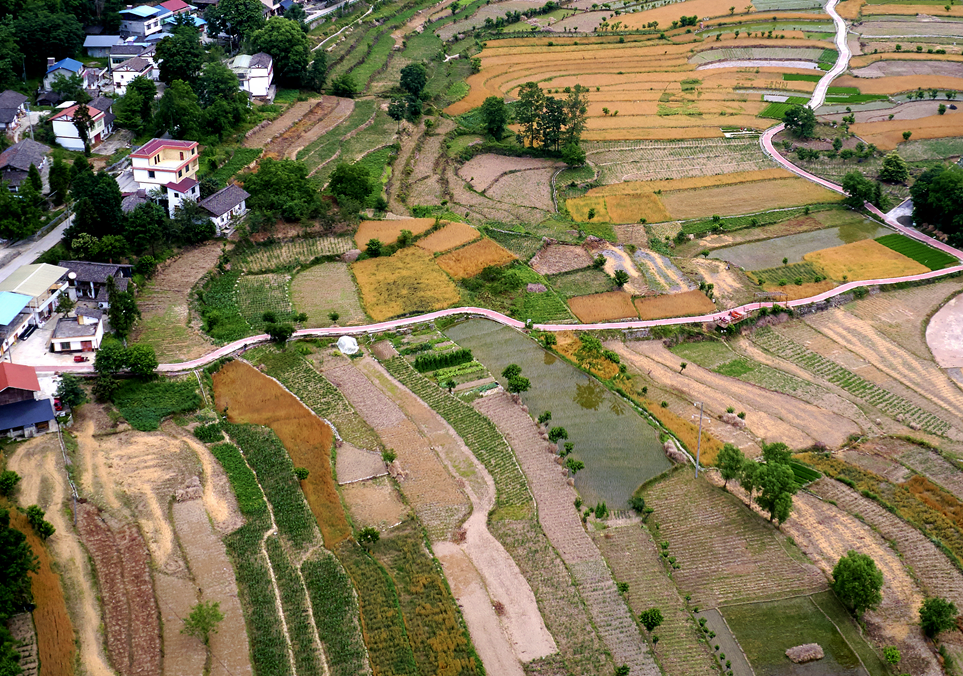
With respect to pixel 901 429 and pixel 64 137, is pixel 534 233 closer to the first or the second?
pixel 901 429

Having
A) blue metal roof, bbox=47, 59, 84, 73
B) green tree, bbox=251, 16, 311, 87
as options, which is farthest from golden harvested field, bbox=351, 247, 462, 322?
blue metal roof, bbox=47, 59, 84, 73

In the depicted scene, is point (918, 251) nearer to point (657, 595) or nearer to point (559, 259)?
point (559, 259)

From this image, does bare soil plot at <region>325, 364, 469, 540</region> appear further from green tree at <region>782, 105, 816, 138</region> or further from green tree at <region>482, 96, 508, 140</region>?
green tree at <region>782, 105, 816, 138</region>

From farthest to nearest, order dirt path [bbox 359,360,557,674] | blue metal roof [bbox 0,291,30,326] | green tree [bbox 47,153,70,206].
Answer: green tree [bbox 47,153,70,206], blue metal roof [bbox 0,291,30,326], dirt path [bbox 359,360,557,674]

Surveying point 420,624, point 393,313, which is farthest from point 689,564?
point 393,313

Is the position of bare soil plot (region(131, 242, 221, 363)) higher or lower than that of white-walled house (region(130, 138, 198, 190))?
lower
